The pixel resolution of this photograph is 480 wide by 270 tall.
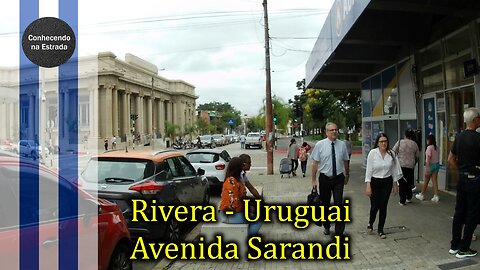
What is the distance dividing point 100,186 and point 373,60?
10903 millimetres

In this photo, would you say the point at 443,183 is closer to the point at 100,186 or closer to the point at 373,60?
the point at 373,60

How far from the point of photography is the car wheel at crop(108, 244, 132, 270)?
15.3 ft

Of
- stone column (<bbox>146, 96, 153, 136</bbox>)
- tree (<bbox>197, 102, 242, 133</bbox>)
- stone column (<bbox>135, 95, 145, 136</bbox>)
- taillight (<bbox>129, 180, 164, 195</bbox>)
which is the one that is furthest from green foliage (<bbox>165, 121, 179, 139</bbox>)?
taillight (<bbox>129, 180, 164, 195</bbox>)

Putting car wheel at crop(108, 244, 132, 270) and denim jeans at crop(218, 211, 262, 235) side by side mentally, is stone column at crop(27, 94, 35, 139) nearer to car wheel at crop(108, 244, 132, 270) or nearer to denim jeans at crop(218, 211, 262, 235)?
denim jeans at crop(218, 211, 262, 235)

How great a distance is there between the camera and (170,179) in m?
7.38

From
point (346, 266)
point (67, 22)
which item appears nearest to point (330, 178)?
point (346, 266)

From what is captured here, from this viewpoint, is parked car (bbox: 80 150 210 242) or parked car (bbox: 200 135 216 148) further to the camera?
parked car (bbox: 200 135 216 148)

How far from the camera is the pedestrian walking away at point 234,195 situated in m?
5.99

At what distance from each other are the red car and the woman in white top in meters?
3.96

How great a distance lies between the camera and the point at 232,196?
19.7ft

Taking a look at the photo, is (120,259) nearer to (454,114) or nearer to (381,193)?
(381,193)

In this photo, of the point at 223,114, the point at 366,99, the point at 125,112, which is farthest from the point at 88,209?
the point at 223,114

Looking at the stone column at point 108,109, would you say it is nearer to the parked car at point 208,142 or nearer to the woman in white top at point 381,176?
the parked car at point 208,142

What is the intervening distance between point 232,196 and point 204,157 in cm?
727
